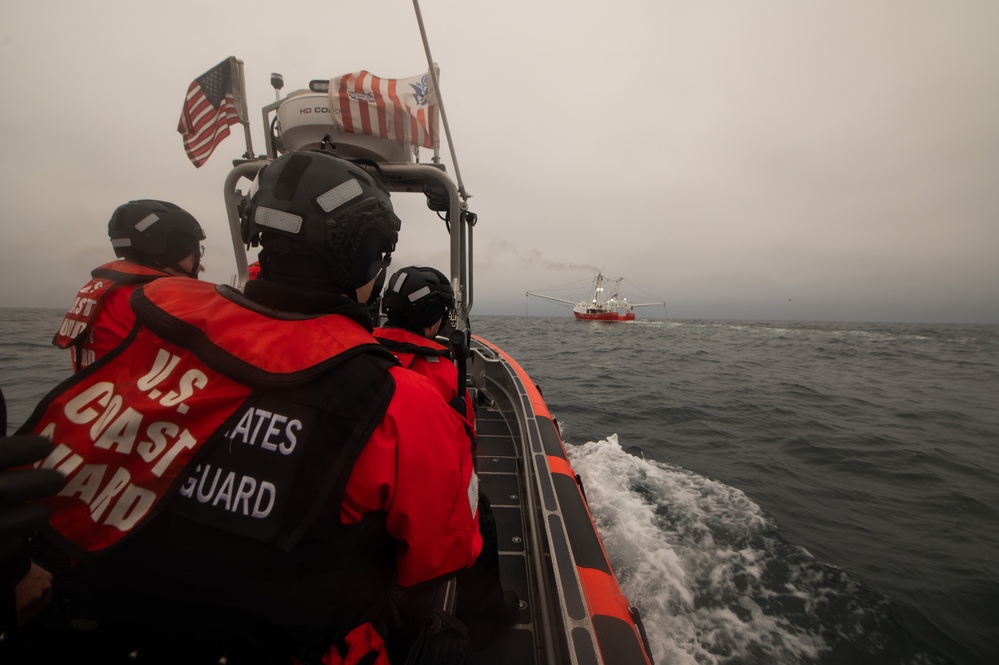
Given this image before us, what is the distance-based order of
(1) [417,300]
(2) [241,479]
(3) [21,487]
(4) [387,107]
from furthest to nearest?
(4) [387,107] → (1) [417,300] → (2) [241,479] → (3) [21,487]

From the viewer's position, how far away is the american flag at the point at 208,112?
3.73 metres

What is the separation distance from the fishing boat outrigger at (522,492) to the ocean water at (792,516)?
142cm

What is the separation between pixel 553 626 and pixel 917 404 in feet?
48.7

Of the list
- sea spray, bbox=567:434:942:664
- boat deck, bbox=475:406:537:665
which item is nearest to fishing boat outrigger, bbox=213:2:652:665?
boat deck, bbox=475:406:537:665

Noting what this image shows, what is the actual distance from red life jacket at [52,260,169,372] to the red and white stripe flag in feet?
5.79

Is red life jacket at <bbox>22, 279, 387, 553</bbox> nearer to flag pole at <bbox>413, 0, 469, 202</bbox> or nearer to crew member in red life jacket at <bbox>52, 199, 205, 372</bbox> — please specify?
crew member in red life jacket at <bbox>52, 199, 205, 372</bbox>

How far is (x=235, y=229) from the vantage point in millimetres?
3191

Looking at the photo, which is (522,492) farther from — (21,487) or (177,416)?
(21,487)

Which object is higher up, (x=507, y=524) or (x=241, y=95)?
(x=241, y=95)

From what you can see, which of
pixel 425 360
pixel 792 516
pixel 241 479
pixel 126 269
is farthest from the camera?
pixel 792 516

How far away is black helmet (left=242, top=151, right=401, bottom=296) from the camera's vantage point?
1.07 metres

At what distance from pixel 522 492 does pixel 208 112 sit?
482 cm

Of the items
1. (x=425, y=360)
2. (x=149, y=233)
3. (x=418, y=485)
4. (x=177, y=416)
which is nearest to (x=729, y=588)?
(x=425, y=360)

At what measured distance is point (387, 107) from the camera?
3244 millimetres
